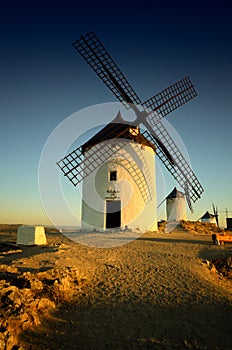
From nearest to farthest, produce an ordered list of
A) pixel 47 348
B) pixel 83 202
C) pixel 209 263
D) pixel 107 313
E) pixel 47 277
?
1. pixel 47 348
2. pixel 107 313
3. pixel 47 277
4. pixel 209 263
5. pixel 83 202

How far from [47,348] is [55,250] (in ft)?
17.9

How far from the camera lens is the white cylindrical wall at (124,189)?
49.5 feet

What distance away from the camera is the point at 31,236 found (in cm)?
1042

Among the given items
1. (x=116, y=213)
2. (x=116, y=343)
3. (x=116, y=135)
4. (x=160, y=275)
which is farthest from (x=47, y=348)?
(x=116, y=135)

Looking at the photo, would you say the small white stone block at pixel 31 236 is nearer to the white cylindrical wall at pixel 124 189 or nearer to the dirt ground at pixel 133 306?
the dirt ground at pixel 133 306

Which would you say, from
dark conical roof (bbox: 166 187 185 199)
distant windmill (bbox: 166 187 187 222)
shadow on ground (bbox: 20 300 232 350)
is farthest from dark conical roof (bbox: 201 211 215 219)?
shadow on ground (bbox: 20 300 232 350)

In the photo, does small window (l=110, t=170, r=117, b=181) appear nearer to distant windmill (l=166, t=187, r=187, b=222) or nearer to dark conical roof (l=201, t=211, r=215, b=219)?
distant windmill (l=166, t=187, r=187, b=222)

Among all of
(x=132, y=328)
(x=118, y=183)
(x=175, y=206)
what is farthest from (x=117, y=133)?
(x=175, y=206)

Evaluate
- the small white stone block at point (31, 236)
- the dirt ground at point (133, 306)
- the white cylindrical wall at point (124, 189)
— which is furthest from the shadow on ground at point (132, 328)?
the white cylindrical wall at point (124, 189)

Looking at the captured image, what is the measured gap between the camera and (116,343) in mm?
3750

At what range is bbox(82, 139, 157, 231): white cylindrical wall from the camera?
594 inches

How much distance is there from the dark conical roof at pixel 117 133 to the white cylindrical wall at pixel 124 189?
0.42 metres

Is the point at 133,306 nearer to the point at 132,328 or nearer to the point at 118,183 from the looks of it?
the point at 132,328

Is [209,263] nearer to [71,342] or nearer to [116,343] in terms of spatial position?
[116,343]
